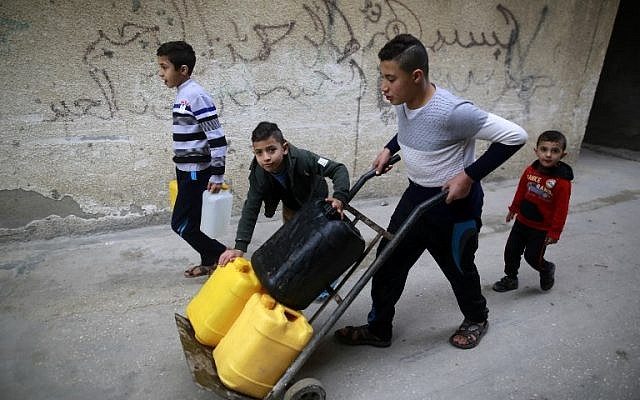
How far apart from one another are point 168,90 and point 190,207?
123 cm

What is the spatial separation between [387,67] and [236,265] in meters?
1.11

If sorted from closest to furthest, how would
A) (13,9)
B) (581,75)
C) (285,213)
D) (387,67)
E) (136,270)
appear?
1. (387,67)
2. (285,213)
3. (13,9)
4. (136,270)
5. (581,75)

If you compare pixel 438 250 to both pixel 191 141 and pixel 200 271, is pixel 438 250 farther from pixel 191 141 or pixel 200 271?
pixel 200 271

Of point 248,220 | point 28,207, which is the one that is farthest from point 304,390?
point 28,207

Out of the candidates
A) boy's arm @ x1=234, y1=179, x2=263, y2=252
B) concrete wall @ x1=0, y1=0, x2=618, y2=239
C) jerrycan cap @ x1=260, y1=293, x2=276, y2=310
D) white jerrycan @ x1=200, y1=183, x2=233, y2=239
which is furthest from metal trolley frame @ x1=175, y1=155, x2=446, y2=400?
concrete wall @ x1=0, y1=0, x2=618, y2=239

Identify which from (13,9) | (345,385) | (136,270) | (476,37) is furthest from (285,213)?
(476,37)

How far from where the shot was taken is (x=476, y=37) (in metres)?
4.79

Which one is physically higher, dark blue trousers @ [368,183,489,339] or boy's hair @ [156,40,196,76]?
boy's hair @ [156,40,196,76]

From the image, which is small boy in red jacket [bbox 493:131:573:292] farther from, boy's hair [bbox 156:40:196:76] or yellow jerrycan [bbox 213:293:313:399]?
boy's hair [bbox 156:40:196:76]

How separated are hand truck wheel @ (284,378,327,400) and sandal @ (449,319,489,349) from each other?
0.93 metres

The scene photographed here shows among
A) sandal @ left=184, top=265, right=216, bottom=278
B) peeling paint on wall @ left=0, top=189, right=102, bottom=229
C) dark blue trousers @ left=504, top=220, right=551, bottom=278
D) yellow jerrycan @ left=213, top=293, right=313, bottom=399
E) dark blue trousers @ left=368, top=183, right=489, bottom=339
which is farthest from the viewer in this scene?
peeling paint on wall @ left=0, top=189, right=102, bottom=229

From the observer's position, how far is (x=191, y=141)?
2.85 metres

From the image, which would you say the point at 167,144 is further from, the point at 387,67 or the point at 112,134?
the point at 387,67

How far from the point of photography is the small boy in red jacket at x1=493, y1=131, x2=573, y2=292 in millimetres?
2752
